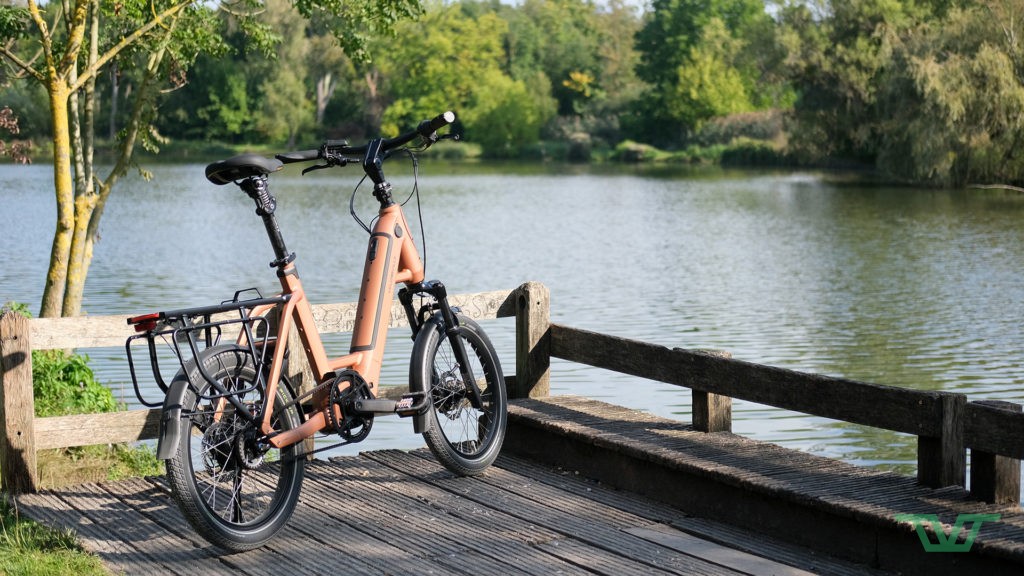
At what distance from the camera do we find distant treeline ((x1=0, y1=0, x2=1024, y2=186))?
32312 mm

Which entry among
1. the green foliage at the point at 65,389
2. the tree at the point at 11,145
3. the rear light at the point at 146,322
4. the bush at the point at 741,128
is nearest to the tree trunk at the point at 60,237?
the tree at the point at 11,145

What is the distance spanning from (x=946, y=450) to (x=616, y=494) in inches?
54.0

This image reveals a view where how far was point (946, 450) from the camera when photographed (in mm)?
4191

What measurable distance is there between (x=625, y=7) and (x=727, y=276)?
8614 cm

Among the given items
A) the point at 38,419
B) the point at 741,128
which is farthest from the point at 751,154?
the point at 38,419

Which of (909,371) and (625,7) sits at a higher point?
(625,7)

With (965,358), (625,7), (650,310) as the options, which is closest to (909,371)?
(965,358)

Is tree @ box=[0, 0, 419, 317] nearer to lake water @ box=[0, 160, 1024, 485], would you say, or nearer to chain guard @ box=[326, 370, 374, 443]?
lake water @ box=[0, 160, 1024, 485]

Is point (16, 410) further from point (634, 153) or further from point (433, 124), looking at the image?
point (634, 153)

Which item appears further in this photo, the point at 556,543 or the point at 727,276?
the point at 727,276

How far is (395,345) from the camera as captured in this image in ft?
42.5

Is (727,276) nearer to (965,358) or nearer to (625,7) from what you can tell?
(965,358)

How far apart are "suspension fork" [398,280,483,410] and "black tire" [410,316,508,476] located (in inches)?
1.1

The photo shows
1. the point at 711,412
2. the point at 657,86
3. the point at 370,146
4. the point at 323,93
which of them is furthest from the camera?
the point at 323,93
